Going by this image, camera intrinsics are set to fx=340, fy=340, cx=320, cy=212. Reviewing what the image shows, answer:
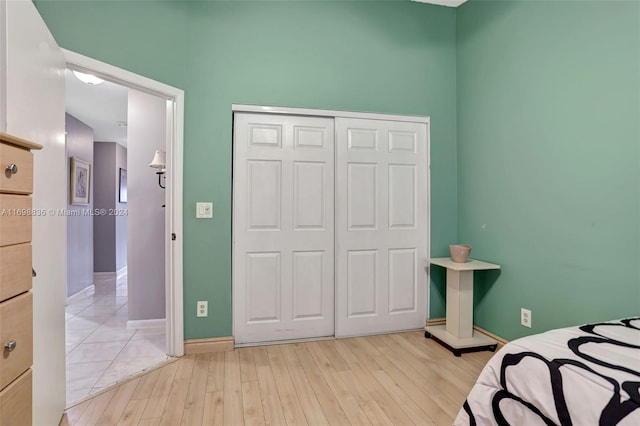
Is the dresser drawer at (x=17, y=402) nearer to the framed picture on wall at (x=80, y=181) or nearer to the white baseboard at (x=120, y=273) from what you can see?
the framed picture on wall at (x=80, y=181)

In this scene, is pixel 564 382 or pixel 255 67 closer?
pixel 564 382

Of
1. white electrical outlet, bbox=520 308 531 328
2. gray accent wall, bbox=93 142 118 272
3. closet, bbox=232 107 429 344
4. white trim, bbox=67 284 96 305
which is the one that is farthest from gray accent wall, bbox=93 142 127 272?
white electrical outlet, bbox=520 308 531 328

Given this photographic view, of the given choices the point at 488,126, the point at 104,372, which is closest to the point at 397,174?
the point at 488,126

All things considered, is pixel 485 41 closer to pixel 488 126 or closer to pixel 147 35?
pixel 488 126

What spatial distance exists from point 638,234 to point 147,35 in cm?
322

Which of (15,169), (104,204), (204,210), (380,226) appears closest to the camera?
(15,169)

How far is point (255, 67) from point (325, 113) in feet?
2.19

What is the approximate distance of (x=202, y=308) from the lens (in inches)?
104

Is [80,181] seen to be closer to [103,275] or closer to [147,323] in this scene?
[103,275]

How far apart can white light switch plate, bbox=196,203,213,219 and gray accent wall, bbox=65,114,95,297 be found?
9.65 feet

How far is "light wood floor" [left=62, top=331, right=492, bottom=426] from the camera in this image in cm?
182

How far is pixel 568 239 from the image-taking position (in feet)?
7.20

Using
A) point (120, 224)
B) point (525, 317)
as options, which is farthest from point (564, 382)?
point (120, 224)

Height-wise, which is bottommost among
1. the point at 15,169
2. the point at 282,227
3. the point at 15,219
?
the point at 282,227
